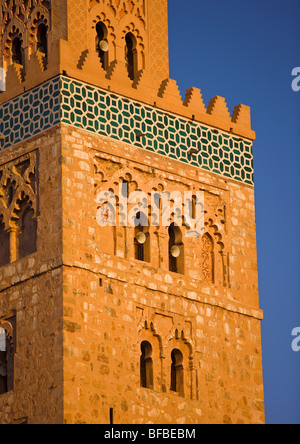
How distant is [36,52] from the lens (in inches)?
1598

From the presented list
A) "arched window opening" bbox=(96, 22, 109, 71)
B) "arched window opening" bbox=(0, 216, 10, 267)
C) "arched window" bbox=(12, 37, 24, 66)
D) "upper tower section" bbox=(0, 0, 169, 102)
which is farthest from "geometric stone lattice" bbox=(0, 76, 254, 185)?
"arched window opening" bbox=(0, 216, 10, 267)

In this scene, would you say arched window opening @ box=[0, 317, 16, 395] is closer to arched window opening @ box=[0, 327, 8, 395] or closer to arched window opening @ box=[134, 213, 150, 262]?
arched window opening @ box=[0, 327, 8, 395]

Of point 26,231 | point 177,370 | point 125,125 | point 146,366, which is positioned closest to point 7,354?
point 26,231

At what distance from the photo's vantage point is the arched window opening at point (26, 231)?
40.0m

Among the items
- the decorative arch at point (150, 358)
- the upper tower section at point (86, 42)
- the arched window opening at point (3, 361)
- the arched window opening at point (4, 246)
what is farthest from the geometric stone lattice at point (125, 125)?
the arched window opening at point (3, 361)

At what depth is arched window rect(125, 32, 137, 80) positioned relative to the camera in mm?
41938

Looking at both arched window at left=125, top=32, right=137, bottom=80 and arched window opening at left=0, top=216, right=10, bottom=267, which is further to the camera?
arched window at left=125, top=32, right=137, bottom=80

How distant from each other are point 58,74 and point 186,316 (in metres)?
4.12

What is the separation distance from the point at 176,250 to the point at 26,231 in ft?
7.82

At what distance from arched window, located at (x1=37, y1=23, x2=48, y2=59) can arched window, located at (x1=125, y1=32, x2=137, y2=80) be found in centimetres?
134

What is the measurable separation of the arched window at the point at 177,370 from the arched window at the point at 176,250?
1308mm

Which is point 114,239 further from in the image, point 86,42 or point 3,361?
point 86,42

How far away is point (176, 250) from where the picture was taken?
40.9m
